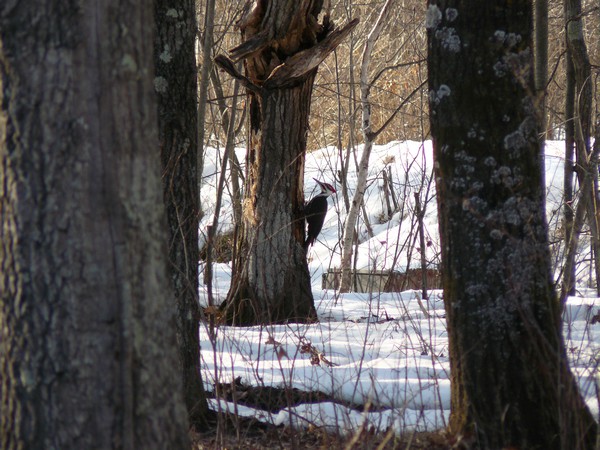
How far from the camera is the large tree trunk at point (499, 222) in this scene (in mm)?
2863

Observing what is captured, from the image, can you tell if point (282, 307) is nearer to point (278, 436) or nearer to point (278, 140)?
point (278, 140)

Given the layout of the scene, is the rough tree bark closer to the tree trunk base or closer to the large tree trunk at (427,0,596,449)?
the tree trunk base

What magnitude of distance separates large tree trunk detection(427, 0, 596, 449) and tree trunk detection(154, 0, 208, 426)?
1465mm

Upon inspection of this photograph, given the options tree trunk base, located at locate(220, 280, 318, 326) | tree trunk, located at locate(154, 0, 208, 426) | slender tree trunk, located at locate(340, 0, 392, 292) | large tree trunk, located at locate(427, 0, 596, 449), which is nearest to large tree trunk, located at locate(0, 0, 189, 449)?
large tree trunk, located at locate(427, 0, 596, 449)

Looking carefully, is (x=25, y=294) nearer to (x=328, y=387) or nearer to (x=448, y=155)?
(x=448, y=155)

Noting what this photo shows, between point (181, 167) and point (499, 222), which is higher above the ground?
point (181, 167)

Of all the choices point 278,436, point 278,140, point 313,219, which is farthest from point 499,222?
point 313,219

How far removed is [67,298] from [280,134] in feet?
15.6

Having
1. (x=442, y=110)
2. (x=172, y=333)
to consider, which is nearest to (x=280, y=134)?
(x=442, y=110)

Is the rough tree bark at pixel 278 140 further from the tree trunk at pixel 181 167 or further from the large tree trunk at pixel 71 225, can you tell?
the large tree trunk at pixel 71 225

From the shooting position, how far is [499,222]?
2875mm

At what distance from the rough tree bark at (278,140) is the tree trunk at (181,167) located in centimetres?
249

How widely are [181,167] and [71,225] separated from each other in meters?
1.90

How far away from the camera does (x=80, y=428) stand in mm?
2016
